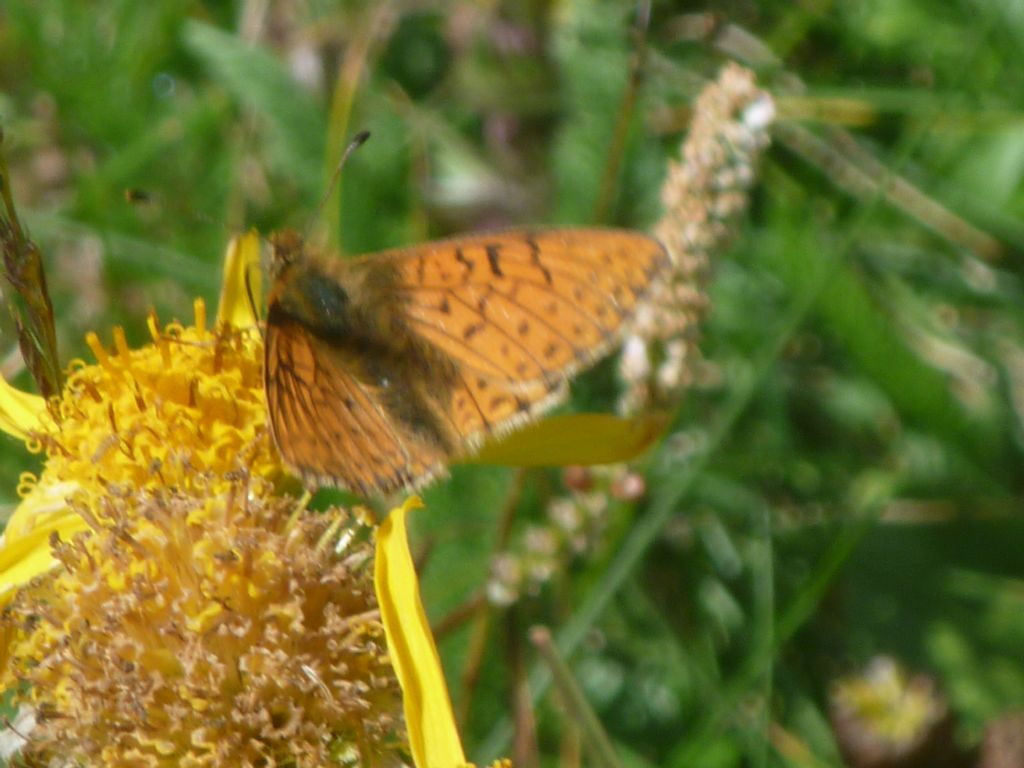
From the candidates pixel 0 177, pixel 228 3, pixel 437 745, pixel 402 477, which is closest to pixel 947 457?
pixel 402 477

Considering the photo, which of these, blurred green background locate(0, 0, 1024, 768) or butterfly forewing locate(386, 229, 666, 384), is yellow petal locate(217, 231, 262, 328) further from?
blurred green background locate(0, 0, 1024, 768)

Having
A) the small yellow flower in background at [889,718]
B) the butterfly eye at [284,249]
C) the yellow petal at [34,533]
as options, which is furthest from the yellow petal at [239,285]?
the small yellow flower in background at [889,718]

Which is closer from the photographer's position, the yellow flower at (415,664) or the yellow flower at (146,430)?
the yellow flower at (415,664)

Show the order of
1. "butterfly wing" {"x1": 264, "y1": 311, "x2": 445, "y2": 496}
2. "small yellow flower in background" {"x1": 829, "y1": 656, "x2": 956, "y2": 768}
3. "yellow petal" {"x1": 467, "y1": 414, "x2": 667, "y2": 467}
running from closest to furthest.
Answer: "butterfly wing" {"x1": 264, "y1": 311, "x2": 445, "y2": 496}
"yellow petal" {"x1": 467, "y1": 414, "x2": 667, "y2": 467}
"small yellow flower in background" {"x1": 829, "y1": 656, "x2": 956, "y2": 768}

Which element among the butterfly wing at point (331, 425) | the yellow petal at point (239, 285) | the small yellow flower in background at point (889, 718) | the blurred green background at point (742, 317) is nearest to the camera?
the butterfly wing at point (331, 425)

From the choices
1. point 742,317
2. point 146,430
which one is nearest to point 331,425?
point 146,430

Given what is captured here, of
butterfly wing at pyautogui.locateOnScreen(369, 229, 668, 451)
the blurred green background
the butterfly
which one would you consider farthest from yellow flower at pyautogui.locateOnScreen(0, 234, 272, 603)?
the blurred green background

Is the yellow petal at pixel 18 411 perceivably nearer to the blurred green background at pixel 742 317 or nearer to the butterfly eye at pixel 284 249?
the butterfly eye at pixel 284 249
